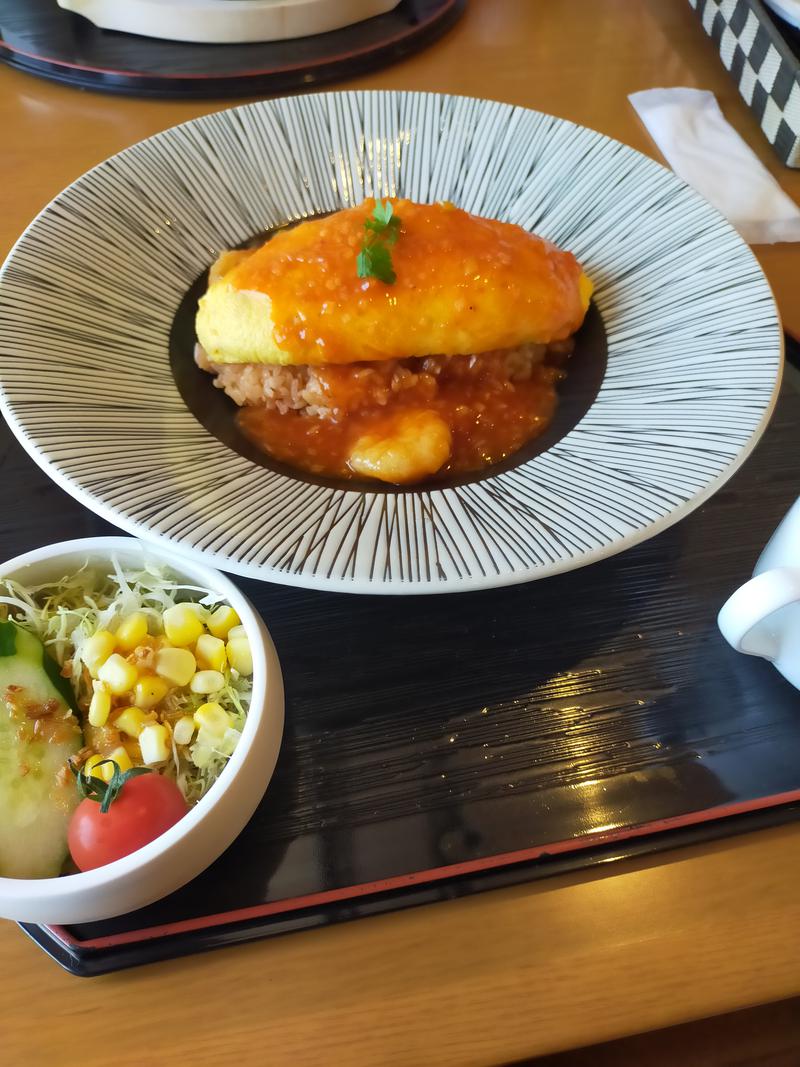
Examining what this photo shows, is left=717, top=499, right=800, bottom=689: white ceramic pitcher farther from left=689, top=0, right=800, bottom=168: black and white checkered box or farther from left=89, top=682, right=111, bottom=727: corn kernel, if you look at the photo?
left=689, top=0, right=800, bottom=168: black and white checkered box

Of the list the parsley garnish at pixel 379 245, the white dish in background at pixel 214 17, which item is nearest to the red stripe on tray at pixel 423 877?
the parsley garnish at pixel 379 245

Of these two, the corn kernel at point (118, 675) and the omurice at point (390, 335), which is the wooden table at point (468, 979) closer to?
the corn kernel at point (118, 675)

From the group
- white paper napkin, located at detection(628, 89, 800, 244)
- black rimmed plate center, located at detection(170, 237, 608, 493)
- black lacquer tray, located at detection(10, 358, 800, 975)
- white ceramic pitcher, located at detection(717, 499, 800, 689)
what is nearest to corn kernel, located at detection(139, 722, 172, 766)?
black lacquer tray, located at detection(10, 358, 800, 975)

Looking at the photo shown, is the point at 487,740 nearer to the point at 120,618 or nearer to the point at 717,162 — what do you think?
the point at 120,618

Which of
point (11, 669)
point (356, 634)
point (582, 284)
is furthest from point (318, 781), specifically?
point (582, 284)

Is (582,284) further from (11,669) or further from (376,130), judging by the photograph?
(11,669)

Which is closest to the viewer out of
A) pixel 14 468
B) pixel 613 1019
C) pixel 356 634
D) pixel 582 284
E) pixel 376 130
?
pixel 613 1019
